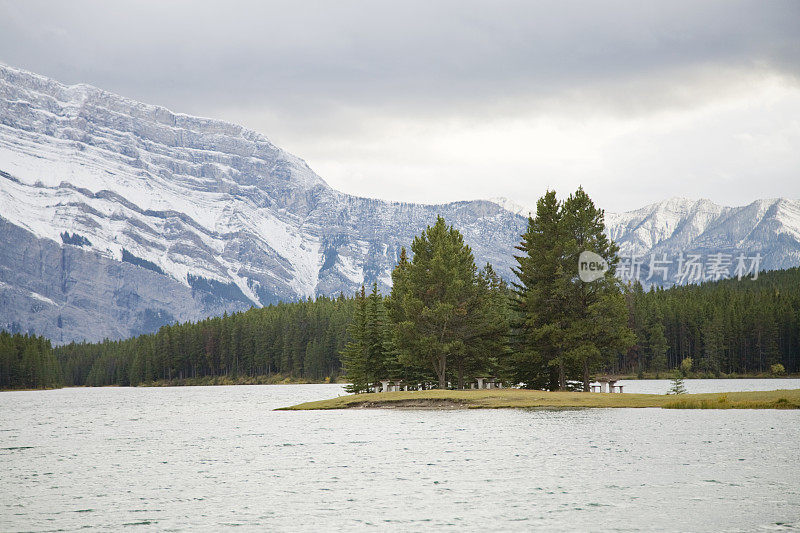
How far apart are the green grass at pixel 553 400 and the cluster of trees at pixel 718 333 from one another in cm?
9767

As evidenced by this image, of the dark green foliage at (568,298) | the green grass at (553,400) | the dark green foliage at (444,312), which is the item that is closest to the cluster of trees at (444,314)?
the dark green foliage at (444,312)

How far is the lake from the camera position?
2216cm

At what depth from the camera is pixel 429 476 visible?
2952cm

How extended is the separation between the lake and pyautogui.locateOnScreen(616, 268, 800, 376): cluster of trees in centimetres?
12103

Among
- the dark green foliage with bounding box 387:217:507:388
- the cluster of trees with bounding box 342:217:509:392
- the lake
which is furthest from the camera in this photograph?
the cluster of trees with bounding box 342:217:509:392

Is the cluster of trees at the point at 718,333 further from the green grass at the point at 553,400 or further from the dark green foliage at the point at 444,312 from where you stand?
the green grass at the point at 553,400

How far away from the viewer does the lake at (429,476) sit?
2216 cm

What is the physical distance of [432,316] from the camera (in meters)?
75.1

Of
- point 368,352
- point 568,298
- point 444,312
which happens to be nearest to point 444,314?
point 444,312

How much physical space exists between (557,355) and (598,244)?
10.9 metres

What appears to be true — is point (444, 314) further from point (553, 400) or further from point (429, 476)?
point (429, 476)

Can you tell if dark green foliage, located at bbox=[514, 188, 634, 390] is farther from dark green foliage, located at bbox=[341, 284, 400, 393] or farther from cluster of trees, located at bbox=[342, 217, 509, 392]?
dark green foliage, located at bbox=[341, 284, 400, 393]

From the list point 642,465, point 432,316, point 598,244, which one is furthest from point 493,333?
point 642,465

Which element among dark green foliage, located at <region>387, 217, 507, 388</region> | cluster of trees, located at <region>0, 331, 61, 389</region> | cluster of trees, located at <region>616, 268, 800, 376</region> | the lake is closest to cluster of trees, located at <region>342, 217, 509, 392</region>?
dark green foliage, located at <region>387, 217, 507, 388</region>
